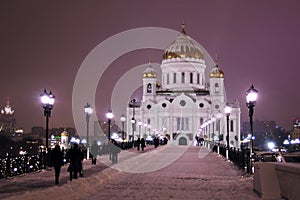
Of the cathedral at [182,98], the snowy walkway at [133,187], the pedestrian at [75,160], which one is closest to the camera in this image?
the snowy walkway at [133,187]

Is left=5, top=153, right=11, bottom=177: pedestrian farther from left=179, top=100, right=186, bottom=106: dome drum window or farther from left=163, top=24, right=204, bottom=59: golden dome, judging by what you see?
left=163, top=24, right=204, bottom=59: golden dome

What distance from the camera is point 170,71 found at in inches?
4983

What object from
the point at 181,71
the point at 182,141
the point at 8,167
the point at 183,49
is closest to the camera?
the point at 8,167

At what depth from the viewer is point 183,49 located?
409 ft

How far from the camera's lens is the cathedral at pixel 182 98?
11856cm

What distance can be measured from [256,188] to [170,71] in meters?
112

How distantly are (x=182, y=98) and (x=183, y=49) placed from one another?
13303mm

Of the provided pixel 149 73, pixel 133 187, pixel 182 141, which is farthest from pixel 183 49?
pixel 133 187

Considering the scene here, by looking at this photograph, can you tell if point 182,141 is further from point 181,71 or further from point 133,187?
point 133,187

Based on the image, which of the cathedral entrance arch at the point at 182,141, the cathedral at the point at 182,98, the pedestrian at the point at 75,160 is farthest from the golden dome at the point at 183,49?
the pedestrian at the point at 75,160

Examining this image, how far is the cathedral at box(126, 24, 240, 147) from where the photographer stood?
389 feet

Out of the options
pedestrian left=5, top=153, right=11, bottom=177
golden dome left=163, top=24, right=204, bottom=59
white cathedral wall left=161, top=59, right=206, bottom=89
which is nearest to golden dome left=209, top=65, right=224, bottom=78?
white cathedral wall left=161, top=59, right=206, bottom=89

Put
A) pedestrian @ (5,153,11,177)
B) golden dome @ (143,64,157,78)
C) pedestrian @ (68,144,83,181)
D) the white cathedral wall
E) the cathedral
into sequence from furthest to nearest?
golden dome @ (143,64,157,78) < the white cathedral wall < the cathedral < pedestrian @ (5,153,11,177) < pedestrian @ (68,144,83,181)

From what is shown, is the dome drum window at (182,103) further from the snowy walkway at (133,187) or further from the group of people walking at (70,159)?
the group of people walking at (70,159)
